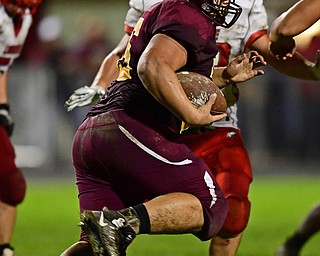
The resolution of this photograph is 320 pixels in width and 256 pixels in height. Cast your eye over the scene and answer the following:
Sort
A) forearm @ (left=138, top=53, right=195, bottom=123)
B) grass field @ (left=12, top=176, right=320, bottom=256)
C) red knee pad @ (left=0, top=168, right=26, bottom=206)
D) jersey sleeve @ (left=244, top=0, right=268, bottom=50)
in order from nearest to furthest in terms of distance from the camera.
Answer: forearm @ (left=138, top=53, right=195, bottom=123)
jersey sleeve @ (left=244, top=0, right=268, bottom=50)
red knee pad @ (left=0, top=168, right=26, bottom=206)
grass field @ (left=12, top=176, right=320, bottom=256)

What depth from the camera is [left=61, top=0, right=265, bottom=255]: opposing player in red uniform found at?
151 inches

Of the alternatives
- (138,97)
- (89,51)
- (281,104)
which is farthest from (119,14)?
(138,97)

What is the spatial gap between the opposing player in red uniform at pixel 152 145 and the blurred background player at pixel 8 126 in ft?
5.31

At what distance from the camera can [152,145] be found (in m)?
4.00

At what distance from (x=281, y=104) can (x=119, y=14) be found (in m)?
3.51

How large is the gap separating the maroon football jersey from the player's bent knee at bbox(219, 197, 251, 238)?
2.85 feet

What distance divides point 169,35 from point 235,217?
4.12ft

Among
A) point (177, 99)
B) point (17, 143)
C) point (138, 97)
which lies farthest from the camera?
point (17, 143)

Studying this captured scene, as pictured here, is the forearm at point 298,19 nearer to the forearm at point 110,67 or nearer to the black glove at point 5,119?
the forearm at point 110,67

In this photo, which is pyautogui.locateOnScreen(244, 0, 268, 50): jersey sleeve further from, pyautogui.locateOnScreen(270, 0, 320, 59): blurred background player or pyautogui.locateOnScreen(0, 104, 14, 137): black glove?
pyautogui.locateOnScreen(0, 104, 14, 137): black glove

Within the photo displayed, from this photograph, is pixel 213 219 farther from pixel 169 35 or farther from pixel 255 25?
pixel 255 25

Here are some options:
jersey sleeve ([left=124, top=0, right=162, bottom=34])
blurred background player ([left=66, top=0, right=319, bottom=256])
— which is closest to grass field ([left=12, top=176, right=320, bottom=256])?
blurred background player ([left=66, top=0, right=319, bottom=256])

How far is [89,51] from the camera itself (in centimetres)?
1317

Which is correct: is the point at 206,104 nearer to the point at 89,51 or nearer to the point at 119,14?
the point at 89,51
